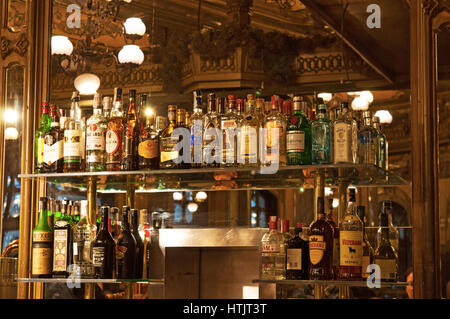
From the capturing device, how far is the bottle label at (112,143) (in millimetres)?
2982

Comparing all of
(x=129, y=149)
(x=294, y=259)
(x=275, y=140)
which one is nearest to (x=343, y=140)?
(x=275, y=140)

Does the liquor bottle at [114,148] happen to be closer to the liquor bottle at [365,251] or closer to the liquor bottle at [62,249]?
the liquor bottle at [62,249]

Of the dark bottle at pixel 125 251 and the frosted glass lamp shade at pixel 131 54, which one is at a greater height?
the frosted glass lamp shade at pixel 131 54

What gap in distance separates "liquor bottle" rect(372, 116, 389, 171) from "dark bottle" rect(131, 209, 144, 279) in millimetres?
1128

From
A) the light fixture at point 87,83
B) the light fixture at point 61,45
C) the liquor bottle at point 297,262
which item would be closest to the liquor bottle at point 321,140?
the liquor bottle at point 297,262

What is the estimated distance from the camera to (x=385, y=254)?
2.92 m

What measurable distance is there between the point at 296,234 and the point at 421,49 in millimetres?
936

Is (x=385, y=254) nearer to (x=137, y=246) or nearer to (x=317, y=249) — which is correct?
(x=317, y=249)

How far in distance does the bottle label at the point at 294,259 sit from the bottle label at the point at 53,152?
3.71 ft

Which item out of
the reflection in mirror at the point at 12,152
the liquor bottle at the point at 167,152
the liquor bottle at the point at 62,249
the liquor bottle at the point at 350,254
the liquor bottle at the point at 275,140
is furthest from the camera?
the reflection in mirror at the point at 12,152

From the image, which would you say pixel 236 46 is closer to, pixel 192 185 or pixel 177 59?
pixel 177 59

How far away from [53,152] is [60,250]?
44cm

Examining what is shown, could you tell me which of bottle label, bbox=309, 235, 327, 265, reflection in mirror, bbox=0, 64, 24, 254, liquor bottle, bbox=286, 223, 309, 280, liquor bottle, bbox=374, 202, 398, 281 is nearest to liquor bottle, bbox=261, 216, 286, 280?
liquor bottle, bbox=286, 223, 309, 280

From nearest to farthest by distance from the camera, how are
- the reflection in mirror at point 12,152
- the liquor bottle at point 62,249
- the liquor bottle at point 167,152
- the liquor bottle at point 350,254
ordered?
the liquor bottle at point 350,254, the liquor bottle at point 167,152, the liquor bottle at point 62,249, the reflection in mirror at point 12,152
